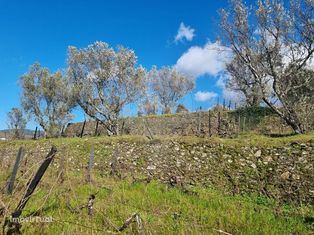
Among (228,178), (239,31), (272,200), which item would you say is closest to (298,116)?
(239,31)

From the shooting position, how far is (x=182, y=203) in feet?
26.3

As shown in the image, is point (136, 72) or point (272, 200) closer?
point (272, 200)

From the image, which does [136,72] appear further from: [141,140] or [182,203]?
[182,203]

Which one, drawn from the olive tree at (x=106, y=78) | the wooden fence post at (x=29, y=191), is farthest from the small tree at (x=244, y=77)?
the wooden fence post at (x=29, y=191)

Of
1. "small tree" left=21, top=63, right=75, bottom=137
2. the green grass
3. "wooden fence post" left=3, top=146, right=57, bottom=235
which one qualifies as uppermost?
"small tree" left=21, top=63, right=75, bottom=137

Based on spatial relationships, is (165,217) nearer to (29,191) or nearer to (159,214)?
(159,214)

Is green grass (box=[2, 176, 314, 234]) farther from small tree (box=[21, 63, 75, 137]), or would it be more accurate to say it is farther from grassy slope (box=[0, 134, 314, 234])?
small tree (box=[21, 63, 75, 137])

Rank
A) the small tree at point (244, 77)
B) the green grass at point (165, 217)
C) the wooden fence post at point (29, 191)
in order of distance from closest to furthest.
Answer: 1. the wooden fence post at point (29, 191)
2. the green grass at point (165, 217)
3. the small tree at point (244, 77)

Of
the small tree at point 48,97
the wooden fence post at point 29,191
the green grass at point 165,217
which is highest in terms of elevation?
the small tree at point 48,97

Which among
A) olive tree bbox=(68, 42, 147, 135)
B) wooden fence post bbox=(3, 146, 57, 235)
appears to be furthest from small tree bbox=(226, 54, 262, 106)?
wooden fence post bbox=(3, 146, 57, 235)

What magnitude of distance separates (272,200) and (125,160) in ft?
28.0

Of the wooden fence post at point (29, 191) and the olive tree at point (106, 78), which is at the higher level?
the olive tree at point (106, 78)

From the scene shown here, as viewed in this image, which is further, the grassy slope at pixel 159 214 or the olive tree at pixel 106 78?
the olive tree at pixel 106 78

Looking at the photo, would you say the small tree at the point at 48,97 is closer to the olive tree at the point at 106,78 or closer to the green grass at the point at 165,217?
the olive tree at the point at 106,78
